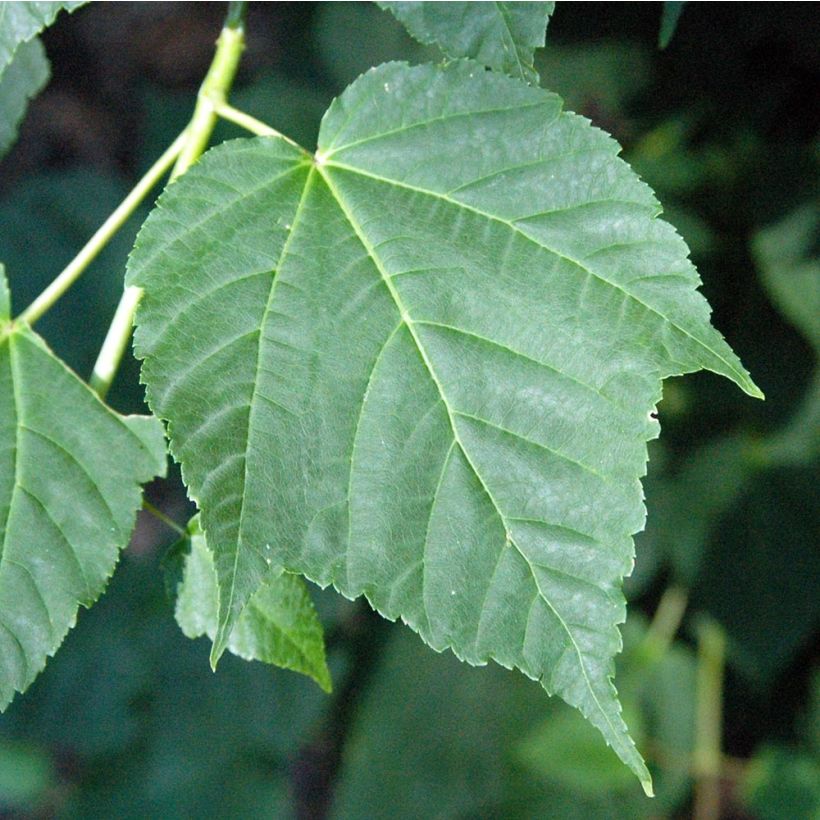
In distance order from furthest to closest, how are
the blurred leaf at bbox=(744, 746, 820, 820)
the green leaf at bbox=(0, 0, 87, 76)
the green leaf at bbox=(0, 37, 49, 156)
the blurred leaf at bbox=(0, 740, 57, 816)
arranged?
the blurred leaf at bbox=(0, 740, 57, 816) → the blurred leaf at bbox=(744, 746, 820, 820) → the green leaf at bbox=(0, 37, 49, 156) → the green leaf at bbox=(0, 0, 87, 76)

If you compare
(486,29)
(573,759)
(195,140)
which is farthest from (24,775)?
(486,29)

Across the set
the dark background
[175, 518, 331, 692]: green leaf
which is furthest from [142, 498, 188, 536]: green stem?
the dark background

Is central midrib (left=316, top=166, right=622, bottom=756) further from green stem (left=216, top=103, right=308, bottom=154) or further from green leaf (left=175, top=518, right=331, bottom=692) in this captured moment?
green leaf (left=175, top=518, right=331, bottom=692)

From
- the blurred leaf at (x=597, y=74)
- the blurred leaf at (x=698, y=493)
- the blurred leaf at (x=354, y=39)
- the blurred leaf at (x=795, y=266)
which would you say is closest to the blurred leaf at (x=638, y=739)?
the blurred leaf at (x=698, y=493)

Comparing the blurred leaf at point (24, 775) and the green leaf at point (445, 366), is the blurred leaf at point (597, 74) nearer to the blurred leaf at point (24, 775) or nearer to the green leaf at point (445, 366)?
the green leaf at point (445, 366)

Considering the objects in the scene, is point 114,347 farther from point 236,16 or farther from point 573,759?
point 573,759
